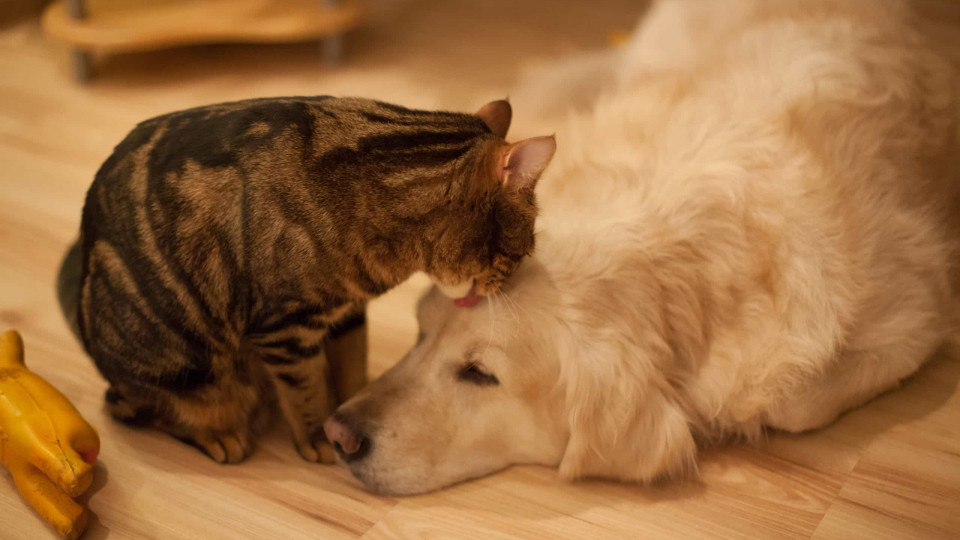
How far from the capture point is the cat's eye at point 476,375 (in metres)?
1.51

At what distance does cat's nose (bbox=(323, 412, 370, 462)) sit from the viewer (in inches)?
59.1

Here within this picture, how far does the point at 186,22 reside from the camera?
113 inches

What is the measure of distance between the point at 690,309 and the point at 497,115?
18.7 inches

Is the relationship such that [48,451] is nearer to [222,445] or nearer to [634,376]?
[222,445]

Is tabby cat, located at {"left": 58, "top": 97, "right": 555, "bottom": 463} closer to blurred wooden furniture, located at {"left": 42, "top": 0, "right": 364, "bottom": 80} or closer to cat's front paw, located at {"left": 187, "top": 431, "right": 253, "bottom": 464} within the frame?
cat's front paw, located at {"left": 187, "top": 431, "right": 253, "bottom": 464}

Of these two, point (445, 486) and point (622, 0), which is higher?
point (622, 0)

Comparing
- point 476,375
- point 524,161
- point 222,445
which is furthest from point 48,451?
point 524,161

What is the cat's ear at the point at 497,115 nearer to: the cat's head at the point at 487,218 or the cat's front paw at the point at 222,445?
the cat's head at the point at 487,218

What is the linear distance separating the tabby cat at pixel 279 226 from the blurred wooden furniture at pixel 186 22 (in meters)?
1.49

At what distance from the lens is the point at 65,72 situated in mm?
2924

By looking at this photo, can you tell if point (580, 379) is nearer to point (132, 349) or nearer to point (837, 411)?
point (837, 411)

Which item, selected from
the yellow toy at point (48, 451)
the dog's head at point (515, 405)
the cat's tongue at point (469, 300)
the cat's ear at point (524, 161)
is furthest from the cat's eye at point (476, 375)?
the yellow toy at point (48, 451)

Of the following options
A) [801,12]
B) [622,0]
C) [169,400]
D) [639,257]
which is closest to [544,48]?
[622,0]

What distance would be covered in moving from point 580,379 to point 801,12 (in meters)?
1.14
